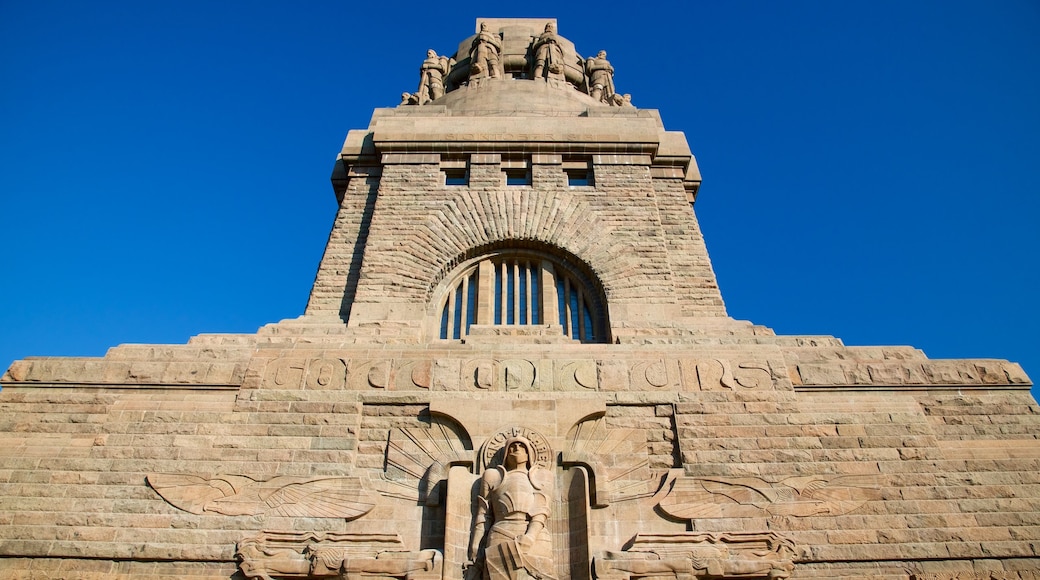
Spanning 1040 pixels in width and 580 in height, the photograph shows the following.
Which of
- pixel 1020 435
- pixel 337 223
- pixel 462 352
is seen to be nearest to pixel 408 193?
pixel 337 223

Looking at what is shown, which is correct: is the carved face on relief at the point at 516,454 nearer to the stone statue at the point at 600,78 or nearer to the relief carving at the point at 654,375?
the relief carving at the point at 654,375

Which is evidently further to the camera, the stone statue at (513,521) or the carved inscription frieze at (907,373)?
the carved inscription frieze at (907,373)

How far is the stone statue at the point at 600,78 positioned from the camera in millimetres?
20859

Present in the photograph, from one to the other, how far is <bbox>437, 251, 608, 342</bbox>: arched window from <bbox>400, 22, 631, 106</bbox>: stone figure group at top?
25.4 feet

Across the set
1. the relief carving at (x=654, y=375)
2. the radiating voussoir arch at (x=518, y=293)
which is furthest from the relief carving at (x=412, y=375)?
the relief carving at (x=654, y=375)

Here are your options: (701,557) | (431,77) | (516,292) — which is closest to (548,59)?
(431,77)

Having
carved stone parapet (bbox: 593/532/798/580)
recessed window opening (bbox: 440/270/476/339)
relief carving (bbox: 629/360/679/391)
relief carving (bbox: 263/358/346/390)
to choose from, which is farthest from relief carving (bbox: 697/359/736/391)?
relief carving (bbox: 263/358/346/390)

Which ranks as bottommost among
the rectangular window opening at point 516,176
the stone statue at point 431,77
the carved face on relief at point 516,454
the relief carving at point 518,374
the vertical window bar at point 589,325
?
the carved face on relief at point 516,454

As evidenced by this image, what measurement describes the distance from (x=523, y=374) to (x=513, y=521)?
2.55 metres

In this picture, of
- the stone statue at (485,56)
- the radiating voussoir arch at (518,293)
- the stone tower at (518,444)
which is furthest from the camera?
the stone statue at (485,56)

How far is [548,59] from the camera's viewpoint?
20344 millimetres

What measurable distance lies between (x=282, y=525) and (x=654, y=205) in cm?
953

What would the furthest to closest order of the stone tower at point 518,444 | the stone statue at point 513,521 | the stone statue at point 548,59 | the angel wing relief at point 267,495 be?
the stone statue at point 548,59
the angel wing relief at point 267,495
the stone tower at point 518,444
the stone statue at point 513,521

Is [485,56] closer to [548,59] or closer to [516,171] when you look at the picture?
[548,59]
